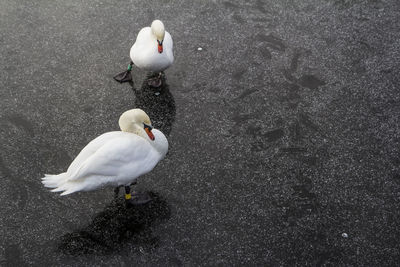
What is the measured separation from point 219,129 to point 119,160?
4.78ft

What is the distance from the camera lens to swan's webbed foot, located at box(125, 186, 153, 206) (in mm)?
4305

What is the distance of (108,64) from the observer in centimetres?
585

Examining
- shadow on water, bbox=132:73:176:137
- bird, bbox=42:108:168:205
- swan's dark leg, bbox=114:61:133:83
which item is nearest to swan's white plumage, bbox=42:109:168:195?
bird, bbox=42:108:168:205

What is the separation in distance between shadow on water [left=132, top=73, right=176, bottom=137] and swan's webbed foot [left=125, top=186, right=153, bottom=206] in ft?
3.02

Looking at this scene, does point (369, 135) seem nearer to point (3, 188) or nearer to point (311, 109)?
point (311, 109)

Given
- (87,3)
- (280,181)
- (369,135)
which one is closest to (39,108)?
(87,3)

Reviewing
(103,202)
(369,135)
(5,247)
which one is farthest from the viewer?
(369,135)

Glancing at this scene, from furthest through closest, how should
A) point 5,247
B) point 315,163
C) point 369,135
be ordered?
point 369,135, point 315,163, point 5,247

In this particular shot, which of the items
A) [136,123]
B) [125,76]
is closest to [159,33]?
[125,76]

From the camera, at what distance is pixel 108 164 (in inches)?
156

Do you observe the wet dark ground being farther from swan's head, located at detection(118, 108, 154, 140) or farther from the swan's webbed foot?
swan's head, located at detection(118, 108, 154, 140)

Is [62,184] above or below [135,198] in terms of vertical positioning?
above

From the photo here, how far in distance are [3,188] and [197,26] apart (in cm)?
346

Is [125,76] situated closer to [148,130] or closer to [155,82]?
[155,82]
